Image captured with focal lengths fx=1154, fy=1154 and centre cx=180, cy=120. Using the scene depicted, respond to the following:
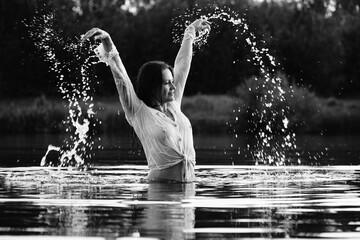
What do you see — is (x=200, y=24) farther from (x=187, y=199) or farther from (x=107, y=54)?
(x=187, y=199)

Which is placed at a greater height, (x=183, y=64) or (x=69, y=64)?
(x=69, y=64)

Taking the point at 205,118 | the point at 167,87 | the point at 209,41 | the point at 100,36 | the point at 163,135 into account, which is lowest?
the point at 163,135

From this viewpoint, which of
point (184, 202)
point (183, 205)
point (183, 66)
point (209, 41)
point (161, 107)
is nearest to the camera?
point (183, 205)

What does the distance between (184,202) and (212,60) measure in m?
40.3

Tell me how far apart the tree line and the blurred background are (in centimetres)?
6

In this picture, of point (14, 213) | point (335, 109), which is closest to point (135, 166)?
point (14, 213)

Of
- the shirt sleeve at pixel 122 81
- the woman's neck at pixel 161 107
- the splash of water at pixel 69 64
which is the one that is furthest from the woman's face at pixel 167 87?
the splash of water at pixel 69 64

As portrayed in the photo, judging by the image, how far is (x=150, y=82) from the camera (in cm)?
1195

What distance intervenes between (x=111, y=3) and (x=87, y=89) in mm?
20118

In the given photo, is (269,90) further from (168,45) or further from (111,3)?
(111,3)

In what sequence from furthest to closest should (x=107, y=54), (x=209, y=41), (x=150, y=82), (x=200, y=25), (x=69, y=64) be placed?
(x=209, y=41) → (x=69, y=64) → (x=200, y=25) → (x=150, y=82) → (x=107, y=54)

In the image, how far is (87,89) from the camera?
41.6 meters

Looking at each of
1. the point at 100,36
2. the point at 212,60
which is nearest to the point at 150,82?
the point at 100,36

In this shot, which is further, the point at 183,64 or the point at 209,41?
the point at 209,41
